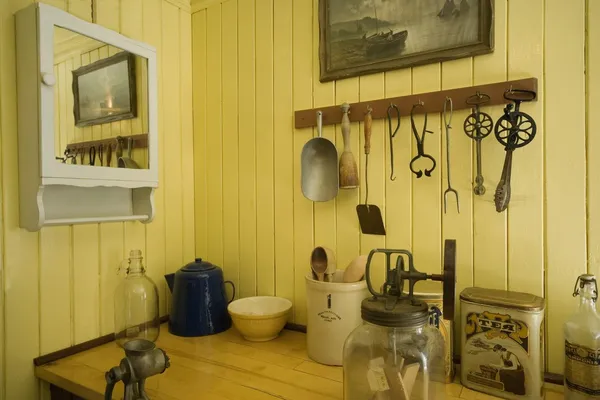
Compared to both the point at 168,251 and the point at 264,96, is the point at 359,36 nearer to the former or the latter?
the point at 264,96

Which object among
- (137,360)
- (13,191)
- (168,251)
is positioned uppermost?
(13,191)

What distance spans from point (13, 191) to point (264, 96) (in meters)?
0.84

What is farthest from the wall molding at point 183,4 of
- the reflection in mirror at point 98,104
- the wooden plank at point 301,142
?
the wooden plank at point 301,142

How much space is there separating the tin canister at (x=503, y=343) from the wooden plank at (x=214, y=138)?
3.16ft

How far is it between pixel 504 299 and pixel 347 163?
22.2 inches

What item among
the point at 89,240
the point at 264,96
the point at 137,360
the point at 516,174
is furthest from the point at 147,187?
the point at 516,174

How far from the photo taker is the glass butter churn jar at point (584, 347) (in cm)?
83

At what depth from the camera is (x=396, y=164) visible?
1.21 metres

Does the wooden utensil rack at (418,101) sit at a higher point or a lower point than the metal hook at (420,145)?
higher

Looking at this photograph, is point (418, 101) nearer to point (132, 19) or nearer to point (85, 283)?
point (132, 19)

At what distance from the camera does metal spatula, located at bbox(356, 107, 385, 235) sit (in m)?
1.21

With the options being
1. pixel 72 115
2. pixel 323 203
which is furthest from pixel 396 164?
pixel 72 115

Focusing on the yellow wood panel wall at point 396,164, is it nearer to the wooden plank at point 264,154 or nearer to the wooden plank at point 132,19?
the wooden plank at point 264,154

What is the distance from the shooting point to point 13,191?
112 centimetres
